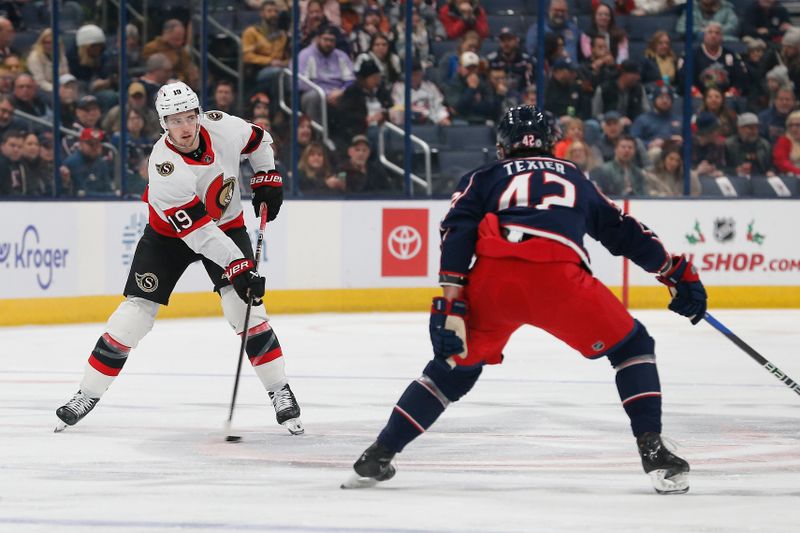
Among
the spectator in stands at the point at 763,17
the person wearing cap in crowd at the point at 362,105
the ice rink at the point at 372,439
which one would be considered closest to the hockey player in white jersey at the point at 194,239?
the ice rink at the point at 372,439

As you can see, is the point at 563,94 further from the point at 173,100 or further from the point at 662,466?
the point at 662,466

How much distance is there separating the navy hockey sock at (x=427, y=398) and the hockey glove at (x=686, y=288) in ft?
2.07

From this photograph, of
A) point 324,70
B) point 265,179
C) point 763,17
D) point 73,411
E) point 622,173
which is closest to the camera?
point 73,411

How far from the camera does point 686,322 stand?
10.5 metres

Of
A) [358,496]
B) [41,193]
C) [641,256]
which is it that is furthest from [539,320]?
[41,193]

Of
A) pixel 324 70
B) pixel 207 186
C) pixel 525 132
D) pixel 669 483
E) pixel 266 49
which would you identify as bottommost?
pixel 324 70

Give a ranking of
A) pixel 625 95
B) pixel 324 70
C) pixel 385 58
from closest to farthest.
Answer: pixel 324 70 → pixel 385 58 → pixel 625 95

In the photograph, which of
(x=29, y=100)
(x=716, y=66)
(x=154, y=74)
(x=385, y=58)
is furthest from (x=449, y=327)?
(x=716, y=66)

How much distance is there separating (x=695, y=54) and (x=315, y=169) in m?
3.31

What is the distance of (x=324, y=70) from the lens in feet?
37.3

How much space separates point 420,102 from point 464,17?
89 cm

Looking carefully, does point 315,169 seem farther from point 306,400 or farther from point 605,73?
point 306,400

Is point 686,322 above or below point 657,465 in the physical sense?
below

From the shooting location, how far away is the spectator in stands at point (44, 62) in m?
10.2
